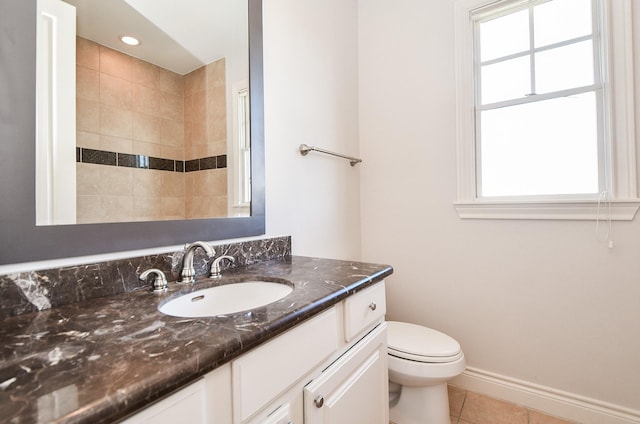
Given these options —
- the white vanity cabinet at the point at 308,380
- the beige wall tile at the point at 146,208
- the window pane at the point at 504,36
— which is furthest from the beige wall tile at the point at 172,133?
the window pane at the point at 504,36

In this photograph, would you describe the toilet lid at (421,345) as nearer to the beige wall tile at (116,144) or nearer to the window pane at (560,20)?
the beige wall tile at (116,144)

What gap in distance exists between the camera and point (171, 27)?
1.04 meters

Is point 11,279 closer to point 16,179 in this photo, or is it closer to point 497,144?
point 16,179

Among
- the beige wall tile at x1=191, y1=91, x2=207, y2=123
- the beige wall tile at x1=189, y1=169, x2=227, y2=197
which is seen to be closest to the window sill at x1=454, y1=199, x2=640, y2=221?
the beige wall tile at x1=189, y1=169, x2=227, y2=197

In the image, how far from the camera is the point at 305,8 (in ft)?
5.31

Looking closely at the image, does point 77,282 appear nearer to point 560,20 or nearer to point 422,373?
→ point 422,373

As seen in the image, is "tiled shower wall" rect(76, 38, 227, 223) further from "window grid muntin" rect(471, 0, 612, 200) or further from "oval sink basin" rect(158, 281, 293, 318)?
"window grid muntin" rect(471, 0, 612, 200)

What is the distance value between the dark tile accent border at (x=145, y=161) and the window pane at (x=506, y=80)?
1.54 meters

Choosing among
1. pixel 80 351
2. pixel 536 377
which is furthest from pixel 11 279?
pixel 536 377

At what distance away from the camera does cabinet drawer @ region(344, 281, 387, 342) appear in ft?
3.01

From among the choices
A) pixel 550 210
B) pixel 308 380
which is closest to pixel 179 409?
pixel 308 380

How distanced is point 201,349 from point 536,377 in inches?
71.3

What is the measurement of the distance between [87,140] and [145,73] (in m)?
0.30

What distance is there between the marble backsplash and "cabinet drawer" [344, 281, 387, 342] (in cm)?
54
